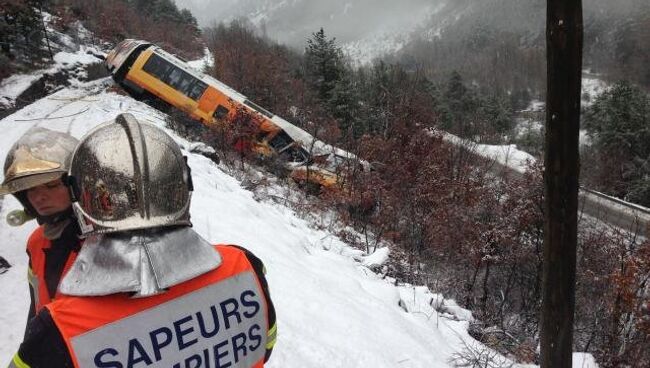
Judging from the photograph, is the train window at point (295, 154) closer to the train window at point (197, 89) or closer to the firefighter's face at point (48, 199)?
the train window at point (197, 89)

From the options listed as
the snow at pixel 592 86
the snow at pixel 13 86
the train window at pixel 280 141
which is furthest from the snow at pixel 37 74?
the snow at pixel 592 86

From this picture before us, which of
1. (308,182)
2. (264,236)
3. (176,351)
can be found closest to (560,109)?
(176,351)

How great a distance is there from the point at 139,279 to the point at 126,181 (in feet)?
0.93

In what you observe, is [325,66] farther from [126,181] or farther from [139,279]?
[139,279]

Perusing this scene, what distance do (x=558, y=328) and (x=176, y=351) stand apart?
242cm

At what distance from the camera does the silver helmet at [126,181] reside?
3.79 feet

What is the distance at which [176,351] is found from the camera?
1199mm

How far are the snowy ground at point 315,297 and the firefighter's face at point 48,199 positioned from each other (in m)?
2.18

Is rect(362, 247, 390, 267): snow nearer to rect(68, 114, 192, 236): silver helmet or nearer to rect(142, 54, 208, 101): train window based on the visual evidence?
rect(68, 114, 192, 236): silver helmet

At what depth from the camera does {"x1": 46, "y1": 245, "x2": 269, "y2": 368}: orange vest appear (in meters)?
1.07

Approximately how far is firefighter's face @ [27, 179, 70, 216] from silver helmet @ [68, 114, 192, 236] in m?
0.89

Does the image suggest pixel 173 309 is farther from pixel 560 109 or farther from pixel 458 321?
pixel 458 321

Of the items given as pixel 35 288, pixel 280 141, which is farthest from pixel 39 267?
pixel 280 141

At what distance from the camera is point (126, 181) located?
117 cm
